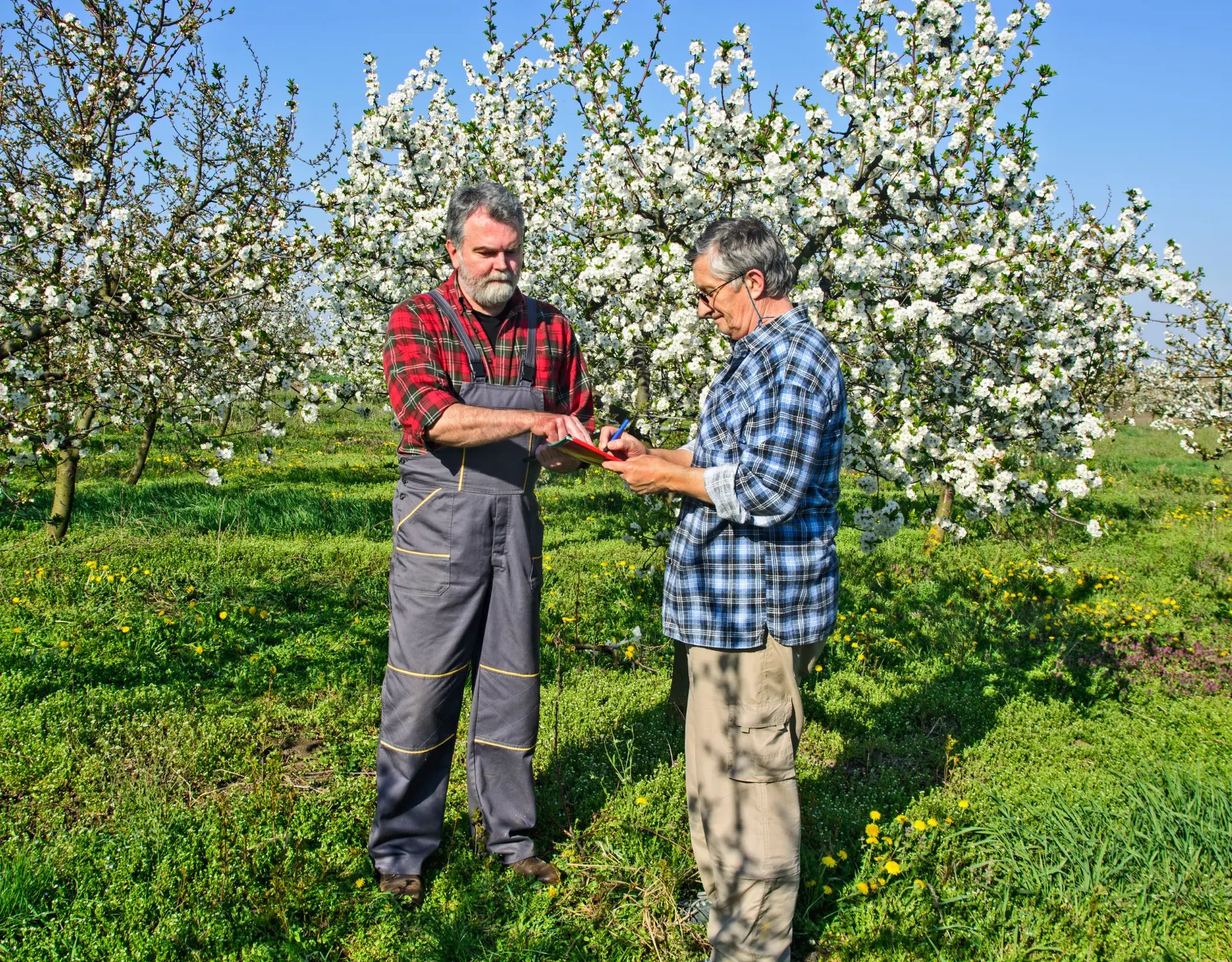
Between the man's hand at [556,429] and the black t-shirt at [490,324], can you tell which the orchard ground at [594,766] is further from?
the black t-shirt at [490,324]


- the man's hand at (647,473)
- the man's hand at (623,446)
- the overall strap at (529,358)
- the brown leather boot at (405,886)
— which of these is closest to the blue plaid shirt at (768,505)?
→ the man's hand at (647,473)

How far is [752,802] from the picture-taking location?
251 cm

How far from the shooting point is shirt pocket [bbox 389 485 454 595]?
294 cm

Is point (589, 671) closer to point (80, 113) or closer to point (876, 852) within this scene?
point (876, 852)

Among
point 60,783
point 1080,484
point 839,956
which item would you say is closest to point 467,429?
point 839,956

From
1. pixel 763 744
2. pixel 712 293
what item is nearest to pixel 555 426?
pixel 712 293

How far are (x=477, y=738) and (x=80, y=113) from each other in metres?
4.85

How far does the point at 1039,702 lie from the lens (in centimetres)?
489

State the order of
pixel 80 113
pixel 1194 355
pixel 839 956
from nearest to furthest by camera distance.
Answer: pixel 839 956 → pixel 80 113 → pixel 1194 355

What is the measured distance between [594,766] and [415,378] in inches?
79.6

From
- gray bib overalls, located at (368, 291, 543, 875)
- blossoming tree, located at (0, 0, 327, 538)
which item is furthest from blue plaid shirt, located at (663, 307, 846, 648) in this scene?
blossoming tree, located at (0, 0, 327, 538)

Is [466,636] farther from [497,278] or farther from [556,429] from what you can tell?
[497,278]

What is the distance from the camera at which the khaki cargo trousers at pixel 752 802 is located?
2.48 metres

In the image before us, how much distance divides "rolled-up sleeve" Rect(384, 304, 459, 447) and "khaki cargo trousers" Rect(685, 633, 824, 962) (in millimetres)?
1220
